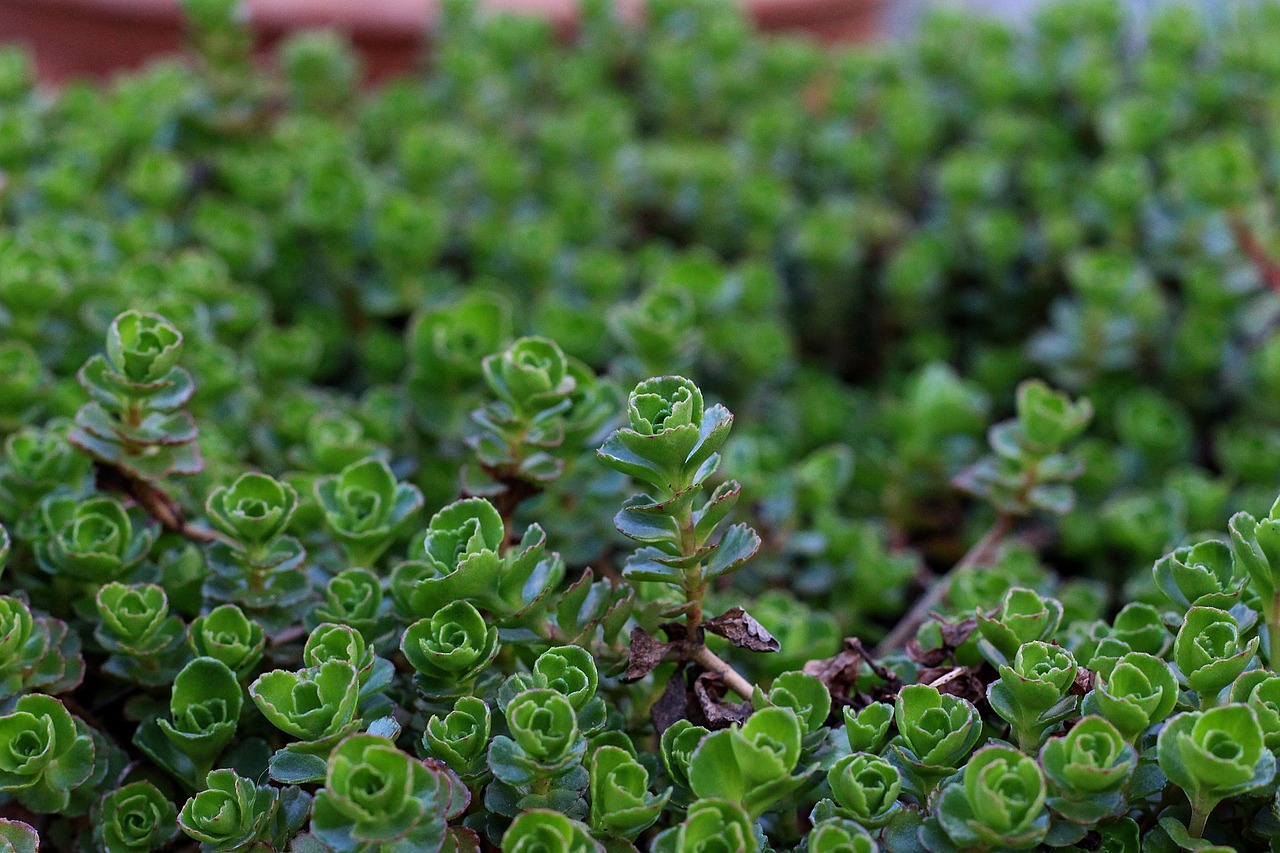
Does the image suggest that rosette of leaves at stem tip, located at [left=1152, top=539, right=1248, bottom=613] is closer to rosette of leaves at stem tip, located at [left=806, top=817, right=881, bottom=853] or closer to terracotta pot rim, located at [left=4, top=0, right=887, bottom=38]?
rosette of leaves at stem tip, located at [left=806, top=817, right=881, bottom=853]

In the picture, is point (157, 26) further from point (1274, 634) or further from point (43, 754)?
point (1274, 634)

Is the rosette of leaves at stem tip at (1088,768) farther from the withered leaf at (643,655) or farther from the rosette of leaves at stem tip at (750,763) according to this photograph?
the withered leaf at (643,655)

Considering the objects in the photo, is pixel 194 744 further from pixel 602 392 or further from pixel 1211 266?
pixel 1211 266

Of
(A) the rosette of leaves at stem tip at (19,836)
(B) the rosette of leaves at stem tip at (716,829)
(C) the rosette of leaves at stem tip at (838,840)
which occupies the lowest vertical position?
(A) the rosette of leaves at stem tip at (19,836)

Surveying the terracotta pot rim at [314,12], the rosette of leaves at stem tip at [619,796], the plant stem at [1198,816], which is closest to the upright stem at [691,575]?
the rosette of leaves at stem tip at [619,796]

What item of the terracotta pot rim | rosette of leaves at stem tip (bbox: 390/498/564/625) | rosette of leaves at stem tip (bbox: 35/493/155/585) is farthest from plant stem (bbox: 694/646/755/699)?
the terracotta pot rim

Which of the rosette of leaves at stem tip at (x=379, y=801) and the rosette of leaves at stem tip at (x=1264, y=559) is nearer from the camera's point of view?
the rosette of leaves at stem tip at (x=379, y=801)

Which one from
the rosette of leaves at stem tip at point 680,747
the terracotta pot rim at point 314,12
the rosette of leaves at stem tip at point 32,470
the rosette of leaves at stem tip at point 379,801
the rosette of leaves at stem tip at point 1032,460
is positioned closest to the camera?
the rosette of leaves at stem tip at point 379,801

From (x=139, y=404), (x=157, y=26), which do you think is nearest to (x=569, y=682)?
(x=139, y=404)
